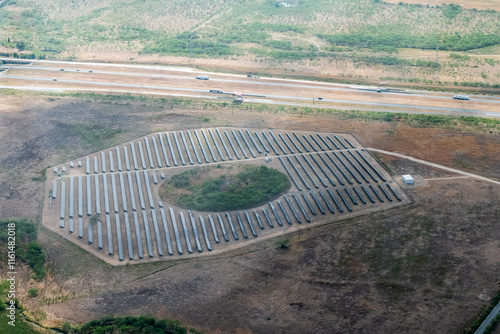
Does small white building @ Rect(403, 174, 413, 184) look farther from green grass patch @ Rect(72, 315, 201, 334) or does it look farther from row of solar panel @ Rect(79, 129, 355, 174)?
green grass patch @ Rect(72, 315, 201, 334)

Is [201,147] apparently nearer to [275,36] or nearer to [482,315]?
[482,315]

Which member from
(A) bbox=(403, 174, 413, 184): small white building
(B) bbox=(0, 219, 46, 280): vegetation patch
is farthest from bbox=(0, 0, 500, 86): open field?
(B) bbox=(0, 219, 46, 280): vegetation patch

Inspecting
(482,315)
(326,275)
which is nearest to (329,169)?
Answer: (326,275)

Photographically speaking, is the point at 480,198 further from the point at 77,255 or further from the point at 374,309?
the point at 77,255

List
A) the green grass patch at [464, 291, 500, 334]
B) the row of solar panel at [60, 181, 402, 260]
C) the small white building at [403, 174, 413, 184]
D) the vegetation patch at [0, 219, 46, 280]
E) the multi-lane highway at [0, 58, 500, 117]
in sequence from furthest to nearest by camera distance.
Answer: the multi-lane highway at [0, 58, 500, 117] → the small white building at [403, 174, 413, 184] → the row of solar panel at [60, 181, 402, 260] → the vegetation patch at [0, 219, 46, 280] → the green grass patch at [464, 291, 500, 334]

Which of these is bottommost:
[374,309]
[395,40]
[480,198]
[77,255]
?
[77,255]

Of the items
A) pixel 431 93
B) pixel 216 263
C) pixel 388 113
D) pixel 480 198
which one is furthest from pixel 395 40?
pixel 216 263

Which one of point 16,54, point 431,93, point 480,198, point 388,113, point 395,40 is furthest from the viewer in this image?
point 395,40
